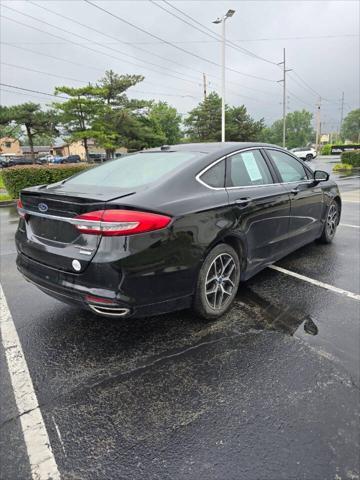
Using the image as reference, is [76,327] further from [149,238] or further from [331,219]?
[331,219]

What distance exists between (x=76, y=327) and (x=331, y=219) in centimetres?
420

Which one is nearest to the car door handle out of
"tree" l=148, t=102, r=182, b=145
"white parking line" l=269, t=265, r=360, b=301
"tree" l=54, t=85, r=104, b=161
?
"white parking line" l=269, t=265, r=360, b=301

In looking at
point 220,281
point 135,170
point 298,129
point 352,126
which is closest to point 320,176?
point 220,281

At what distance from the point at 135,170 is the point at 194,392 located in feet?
6.28

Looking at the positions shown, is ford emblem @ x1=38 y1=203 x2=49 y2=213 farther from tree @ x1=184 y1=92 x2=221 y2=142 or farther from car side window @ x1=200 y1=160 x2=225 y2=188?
tree @ x1=184 y1=92 x2=221 y2=142

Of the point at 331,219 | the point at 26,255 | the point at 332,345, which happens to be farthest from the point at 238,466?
the point at 331,219

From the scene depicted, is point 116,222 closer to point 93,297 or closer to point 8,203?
point 93,297

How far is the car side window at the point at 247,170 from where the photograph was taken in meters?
Result: 3.25

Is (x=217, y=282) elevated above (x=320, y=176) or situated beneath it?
situated beneath

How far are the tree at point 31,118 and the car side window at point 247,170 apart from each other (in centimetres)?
3577

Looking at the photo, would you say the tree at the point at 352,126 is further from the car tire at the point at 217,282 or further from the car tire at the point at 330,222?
the car tire at the point at 217,282

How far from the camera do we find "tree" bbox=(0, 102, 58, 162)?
34625 millimetres

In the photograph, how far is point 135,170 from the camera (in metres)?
3.13

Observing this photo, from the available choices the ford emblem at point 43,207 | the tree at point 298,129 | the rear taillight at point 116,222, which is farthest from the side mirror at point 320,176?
the tree at point 298,129
